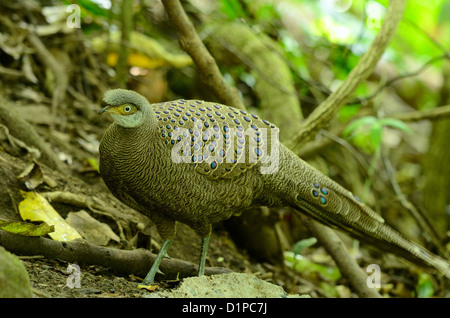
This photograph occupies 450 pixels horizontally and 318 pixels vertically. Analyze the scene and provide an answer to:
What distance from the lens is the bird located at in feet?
10.8

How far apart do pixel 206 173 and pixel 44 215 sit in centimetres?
110

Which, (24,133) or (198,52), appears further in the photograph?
(24,133)

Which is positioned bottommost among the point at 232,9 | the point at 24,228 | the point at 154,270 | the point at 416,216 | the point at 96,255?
the point at 154,270

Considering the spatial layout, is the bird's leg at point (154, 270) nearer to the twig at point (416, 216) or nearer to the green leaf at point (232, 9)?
the green leaf at point (232, 9)

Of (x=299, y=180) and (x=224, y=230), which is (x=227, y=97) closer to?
(x=299, y=180)

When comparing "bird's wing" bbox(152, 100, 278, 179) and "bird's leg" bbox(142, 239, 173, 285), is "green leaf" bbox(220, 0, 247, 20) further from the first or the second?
"bird's leg" bbox(142, 239, 173, 285)

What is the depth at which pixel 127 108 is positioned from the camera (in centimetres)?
324

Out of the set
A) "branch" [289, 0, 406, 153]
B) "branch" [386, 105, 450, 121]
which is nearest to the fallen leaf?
"branch" [289, 0, 406, 153]

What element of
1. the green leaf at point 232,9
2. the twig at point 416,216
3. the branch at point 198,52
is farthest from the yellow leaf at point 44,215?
the twig at point 416,216

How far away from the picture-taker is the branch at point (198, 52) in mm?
4105

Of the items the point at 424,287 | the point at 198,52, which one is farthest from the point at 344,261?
the point at 198,52

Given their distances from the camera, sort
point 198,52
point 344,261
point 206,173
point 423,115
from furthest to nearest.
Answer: point 423,115 → point 344,261 → point 198,52 → point 206,173

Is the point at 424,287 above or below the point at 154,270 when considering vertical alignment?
below

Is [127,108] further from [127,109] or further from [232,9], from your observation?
[232,9]
